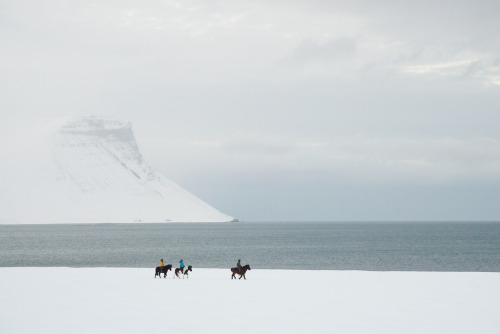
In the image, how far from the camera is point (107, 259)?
67812 mm

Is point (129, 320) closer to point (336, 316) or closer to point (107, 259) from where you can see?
point (336, 316)

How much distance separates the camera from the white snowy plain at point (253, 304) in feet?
49.5

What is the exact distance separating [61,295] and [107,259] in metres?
48.2

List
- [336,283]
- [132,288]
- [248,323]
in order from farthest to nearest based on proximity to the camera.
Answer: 1. [336,283]
2. [132,288]
3. [248,323]

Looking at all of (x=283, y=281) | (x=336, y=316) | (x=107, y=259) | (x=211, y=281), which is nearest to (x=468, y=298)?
(x=336, y=316)

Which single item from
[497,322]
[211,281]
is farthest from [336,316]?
[211,281]

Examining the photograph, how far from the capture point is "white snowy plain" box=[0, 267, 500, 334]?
594 inches

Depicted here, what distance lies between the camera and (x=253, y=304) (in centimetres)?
1891

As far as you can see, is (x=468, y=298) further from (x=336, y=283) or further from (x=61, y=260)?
(x=61, y=260)

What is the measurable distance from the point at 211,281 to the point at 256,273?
5.21 m

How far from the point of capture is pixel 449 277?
28.3 m

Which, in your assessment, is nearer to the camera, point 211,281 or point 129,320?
point 129,320

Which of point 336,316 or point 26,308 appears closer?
point 336,316

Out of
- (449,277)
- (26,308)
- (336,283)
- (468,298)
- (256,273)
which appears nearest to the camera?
(26,308)
